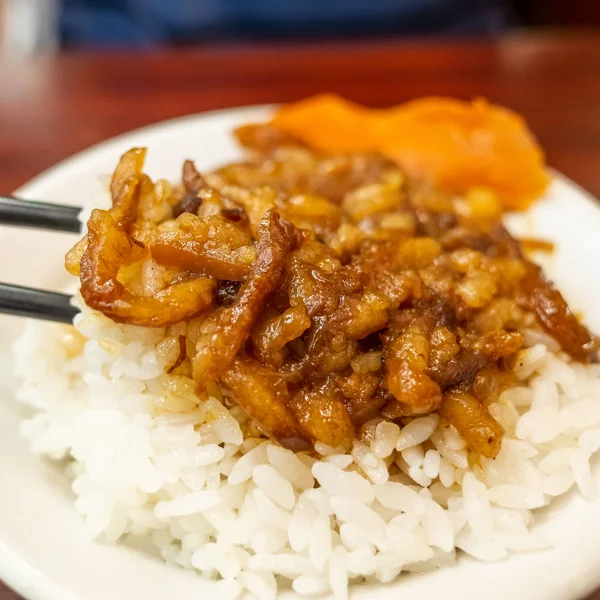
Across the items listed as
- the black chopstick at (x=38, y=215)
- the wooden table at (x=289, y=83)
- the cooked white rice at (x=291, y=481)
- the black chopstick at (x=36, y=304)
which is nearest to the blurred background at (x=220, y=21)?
the wooden table at (x=289, y=83)

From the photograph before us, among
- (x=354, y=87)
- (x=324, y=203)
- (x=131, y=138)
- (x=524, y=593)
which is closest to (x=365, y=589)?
(x=524, y=593)

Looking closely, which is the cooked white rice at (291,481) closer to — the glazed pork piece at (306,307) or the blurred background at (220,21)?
the glazed pork piece at (306,307)

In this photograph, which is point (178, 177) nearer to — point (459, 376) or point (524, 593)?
point (459, 376)

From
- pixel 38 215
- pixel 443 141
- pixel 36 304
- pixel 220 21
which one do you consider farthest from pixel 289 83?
pixel 36 304

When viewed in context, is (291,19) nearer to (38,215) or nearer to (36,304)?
(38,215)

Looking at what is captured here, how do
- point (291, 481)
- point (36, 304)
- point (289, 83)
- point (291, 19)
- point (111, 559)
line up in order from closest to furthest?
point (111, 559), point (291, 481), point (36, 304), point (289, 83), point (291, 19)
